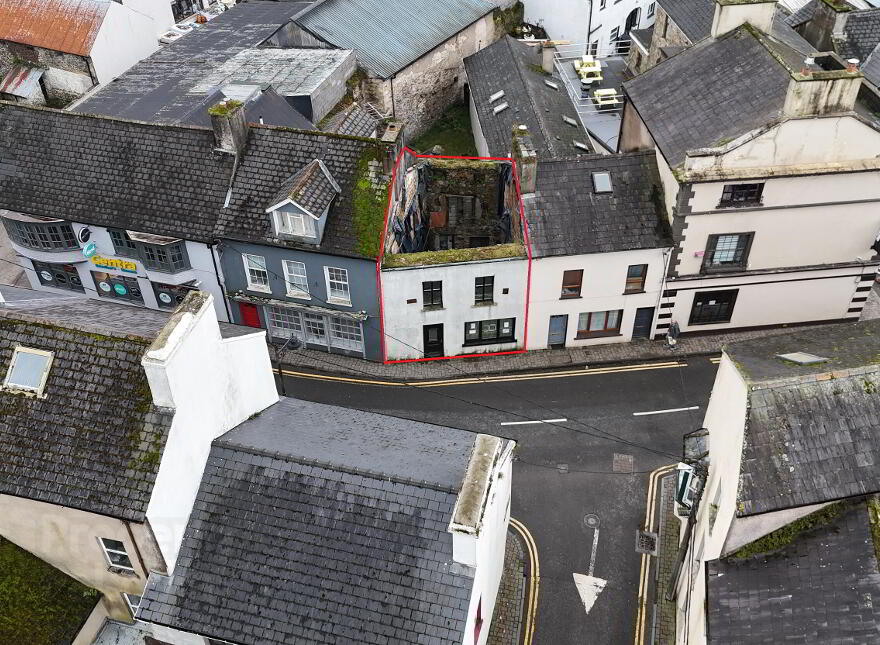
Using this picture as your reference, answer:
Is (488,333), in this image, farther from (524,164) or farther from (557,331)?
(524,164)

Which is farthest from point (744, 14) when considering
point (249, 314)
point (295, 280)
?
point (249, 314)

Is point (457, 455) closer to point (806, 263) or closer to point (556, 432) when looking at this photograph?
point (556, 432)

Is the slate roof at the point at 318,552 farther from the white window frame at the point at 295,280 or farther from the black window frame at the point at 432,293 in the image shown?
the white window frame at the point at 295,280

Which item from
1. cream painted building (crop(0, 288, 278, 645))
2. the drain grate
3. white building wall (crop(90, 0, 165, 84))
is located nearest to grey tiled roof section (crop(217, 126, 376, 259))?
cream painted building (crop(0, 288, 278, 645))

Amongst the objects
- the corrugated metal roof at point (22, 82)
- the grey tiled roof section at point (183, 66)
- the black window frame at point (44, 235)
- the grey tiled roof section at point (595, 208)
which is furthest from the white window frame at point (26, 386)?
the corrugated metal roof at point (22, 82)

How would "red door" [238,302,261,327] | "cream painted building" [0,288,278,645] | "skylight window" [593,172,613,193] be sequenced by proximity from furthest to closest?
"red door" [238,302,261,327], "skylight window" [593,172,613,193], "cream painted building" [0,288,278,645]

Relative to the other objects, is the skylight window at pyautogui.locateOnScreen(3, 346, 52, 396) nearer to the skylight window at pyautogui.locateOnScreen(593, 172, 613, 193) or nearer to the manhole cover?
the manhole cover
